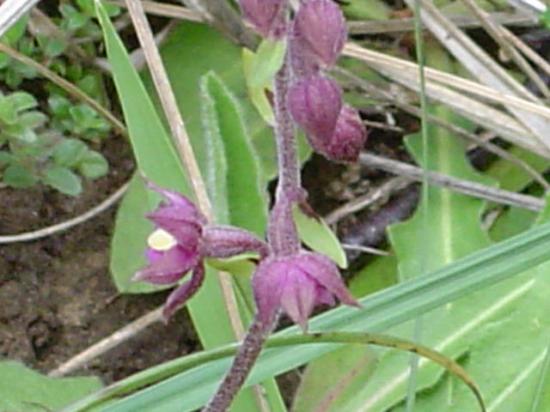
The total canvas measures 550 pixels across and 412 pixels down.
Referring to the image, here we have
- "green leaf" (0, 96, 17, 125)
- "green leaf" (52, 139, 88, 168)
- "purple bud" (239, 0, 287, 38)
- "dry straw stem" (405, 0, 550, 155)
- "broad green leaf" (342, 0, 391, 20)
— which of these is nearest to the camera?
"purple bud" (239, 0, 287, 38)

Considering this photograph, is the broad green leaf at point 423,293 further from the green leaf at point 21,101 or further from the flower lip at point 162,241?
the green leaf at point 21,101

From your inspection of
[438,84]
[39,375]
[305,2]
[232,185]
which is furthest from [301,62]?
[438,84]

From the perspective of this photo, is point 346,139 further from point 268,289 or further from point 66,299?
point 66,299

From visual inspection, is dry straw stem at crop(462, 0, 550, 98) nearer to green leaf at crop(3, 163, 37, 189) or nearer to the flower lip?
green leaf at crop(3, 163, 37, 189)

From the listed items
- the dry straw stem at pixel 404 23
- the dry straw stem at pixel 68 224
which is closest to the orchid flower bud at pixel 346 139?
the dry straw stem at pixel 68 224

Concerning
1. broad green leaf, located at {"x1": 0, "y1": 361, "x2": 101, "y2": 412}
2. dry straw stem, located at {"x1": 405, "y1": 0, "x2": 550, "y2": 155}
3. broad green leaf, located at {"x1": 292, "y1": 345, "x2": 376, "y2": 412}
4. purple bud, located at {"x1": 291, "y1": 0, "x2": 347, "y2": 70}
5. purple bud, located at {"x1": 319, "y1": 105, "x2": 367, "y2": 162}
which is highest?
purple bud, located at {"x1": 291, "y1": 0, "x2": 347, "y2": 70}

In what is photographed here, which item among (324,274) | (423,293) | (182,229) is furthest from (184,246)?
(423,293)

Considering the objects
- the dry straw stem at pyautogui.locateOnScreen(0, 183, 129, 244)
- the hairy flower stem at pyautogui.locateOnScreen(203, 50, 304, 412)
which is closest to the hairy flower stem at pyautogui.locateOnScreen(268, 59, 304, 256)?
the hairy flower stem at pyautogui.locateOnScreen(203, 50, 304, 412)
